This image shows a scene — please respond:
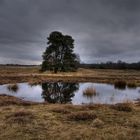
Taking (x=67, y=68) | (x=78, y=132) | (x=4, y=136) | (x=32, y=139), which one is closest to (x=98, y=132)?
(x=78, y=132)

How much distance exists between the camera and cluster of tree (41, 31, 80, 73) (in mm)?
61438

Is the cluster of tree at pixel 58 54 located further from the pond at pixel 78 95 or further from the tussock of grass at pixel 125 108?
the tussock of grass at pixel 125 108

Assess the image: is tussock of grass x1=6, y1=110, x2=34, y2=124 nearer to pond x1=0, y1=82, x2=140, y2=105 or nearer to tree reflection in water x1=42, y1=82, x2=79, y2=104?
pond x1=0, y1=82, x2=140, y2=105

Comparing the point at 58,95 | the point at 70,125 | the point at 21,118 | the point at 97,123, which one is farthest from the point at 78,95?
the point at 70,125

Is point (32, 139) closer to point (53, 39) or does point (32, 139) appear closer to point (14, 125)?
point (14, 125)

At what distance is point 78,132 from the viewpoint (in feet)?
26.7

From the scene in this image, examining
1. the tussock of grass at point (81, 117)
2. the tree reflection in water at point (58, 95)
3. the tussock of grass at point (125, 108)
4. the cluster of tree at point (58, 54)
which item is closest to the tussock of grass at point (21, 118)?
the tussock of grass at point (81, 117)

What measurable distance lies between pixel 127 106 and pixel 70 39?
5255 centimetres

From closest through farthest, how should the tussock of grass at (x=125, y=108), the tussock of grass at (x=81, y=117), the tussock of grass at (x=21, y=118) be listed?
1. the tussock of grass at (x=21, y=118)
2. the tussock of grass at (x=81, y=117)
3. the tussock of grass at (x=125, y=108)

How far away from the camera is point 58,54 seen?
206 feet

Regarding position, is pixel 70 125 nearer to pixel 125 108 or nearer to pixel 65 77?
pixel 125 108

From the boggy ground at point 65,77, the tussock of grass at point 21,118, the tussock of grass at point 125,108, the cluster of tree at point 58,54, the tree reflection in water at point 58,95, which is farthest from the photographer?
the cluster of tree at point 58,54

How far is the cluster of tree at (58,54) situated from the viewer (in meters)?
61.4

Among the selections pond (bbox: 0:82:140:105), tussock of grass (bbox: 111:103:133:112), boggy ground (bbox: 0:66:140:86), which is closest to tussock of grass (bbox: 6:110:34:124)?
tussock of grass (bbox: 111:103:133:112)
